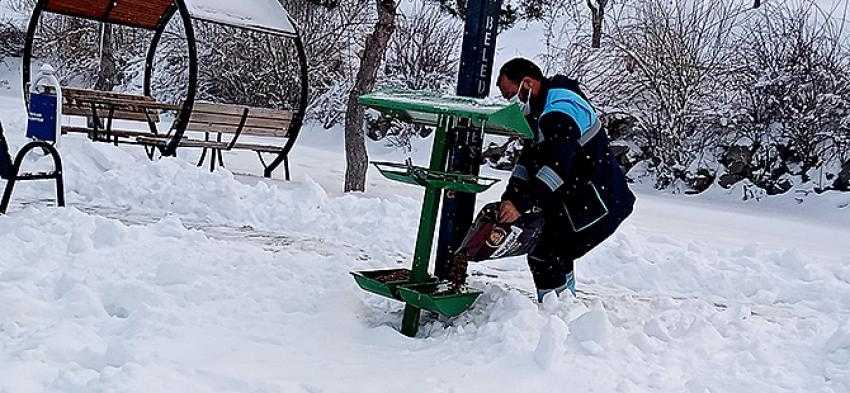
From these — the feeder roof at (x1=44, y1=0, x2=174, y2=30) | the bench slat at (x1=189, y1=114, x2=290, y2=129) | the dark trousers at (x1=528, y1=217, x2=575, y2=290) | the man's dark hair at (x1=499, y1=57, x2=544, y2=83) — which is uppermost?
the feeder roof at (x1=44, y1=0, x2=174, y2=30)

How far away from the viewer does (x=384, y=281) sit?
4.23 m

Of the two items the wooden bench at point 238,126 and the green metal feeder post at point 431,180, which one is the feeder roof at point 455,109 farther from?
the wooden bench at point 238,126

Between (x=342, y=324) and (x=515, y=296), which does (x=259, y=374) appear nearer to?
(x=342, y=324)

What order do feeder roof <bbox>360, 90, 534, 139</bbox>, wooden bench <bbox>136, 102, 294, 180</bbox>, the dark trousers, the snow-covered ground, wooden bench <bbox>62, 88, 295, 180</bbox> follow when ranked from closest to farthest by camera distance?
the snow-covered ground, feeder roof <bbox>360, 90, 534, 139</bbox>, the dark trousers, wooden bench <bbox>62, 88, 295, 180</bbox>, wooden bench <bbox>136, 102, 294, 180</bbox>

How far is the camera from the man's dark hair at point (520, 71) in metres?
4.30

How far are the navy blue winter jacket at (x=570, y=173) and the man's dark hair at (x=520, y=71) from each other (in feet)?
0.25

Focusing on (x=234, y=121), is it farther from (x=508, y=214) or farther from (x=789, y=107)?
(x=508, y=214)

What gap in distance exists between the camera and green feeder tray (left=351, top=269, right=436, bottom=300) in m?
4.10

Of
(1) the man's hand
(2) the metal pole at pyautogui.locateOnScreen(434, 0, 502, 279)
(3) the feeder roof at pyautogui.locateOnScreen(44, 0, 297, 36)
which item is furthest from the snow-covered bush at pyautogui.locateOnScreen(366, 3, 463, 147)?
(1) the man's hand

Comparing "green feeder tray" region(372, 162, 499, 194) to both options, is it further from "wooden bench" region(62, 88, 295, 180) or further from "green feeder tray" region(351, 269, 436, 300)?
"wooden bench" region(62, 88, 295, 180)

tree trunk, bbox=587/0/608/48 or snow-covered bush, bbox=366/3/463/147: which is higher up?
tree trunk, bbox=587/0/608/48

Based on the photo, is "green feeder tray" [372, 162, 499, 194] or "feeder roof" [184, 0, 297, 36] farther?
"feeder roof" [184, 0, 297, 36]

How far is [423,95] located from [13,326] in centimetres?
211

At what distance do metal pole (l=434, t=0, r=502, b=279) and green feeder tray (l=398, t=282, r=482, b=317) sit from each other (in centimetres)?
52
